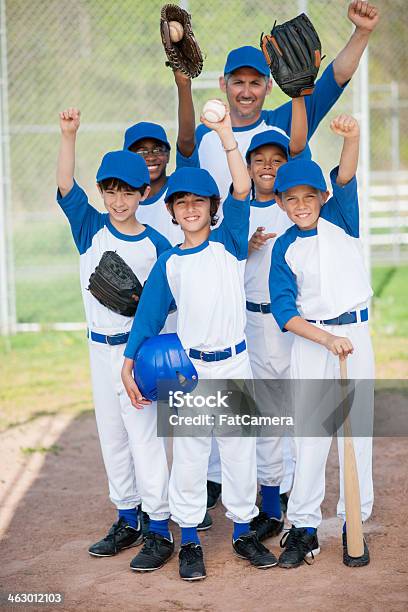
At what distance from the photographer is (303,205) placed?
12.0ft

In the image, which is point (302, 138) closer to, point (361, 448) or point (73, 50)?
point (361, 448)

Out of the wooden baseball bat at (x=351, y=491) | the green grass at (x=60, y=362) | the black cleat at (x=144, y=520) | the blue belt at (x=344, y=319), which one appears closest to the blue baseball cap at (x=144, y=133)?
the blue belt at (x=344, y=319)

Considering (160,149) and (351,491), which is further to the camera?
(160,149)

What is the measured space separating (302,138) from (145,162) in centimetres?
69

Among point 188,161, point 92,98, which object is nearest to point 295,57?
point 188,161

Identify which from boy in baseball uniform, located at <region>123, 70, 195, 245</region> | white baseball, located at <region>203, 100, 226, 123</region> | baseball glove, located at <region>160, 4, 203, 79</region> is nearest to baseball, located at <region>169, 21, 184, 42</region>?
baseball glove, located at <region>160, 4, 203, 79</region>

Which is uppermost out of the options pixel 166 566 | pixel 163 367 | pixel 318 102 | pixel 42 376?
pixel 318 102

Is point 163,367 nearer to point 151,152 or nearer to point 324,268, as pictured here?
point 324,268

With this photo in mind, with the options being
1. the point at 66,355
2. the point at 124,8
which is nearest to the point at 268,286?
the point at 66,355

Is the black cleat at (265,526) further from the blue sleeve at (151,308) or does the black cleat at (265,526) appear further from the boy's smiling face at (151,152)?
the boy's smiling face at (151,152)

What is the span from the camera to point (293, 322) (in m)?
3.60

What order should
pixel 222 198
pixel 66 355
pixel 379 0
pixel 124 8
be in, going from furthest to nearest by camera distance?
1. pixel 379 0
2. pixel 124 8
3. pixel 66 355
4. pixel 222 198

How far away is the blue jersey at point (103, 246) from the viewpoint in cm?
383

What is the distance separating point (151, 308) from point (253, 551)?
1.09 meters
